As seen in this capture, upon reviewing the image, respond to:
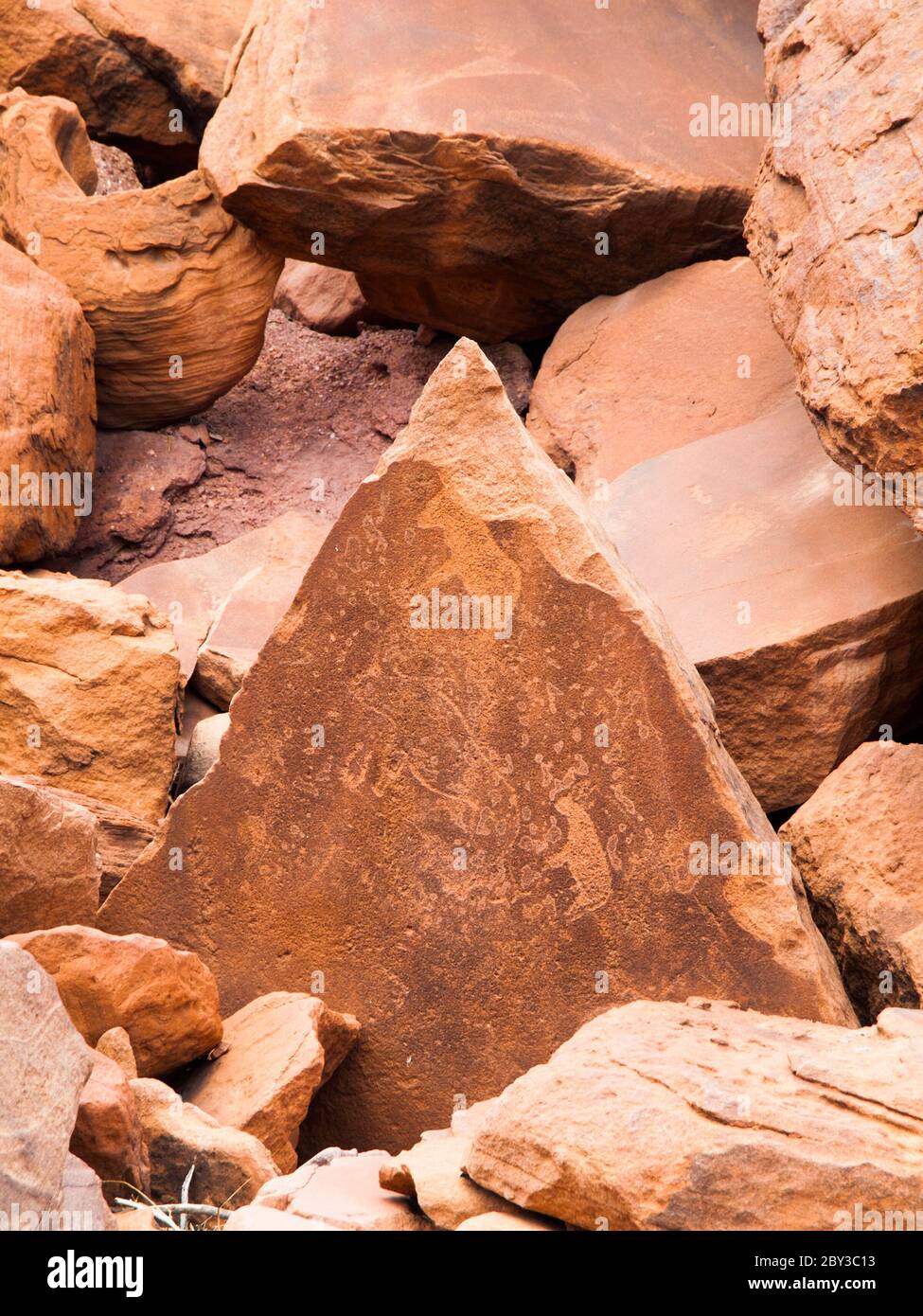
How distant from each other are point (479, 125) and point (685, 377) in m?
1.01

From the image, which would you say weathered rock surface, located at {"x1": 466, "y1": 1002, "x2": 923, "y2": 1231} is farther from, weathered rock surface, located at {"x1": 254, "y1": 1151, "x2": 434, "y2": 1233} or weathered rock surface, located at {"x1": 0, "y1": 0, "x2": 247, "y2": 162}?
weathered rock surface, located at {"x1": 0, "y1": 0, "x2": 247, "y2": 162}

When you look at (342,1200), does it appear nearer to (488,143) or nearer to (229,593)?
(229,593)

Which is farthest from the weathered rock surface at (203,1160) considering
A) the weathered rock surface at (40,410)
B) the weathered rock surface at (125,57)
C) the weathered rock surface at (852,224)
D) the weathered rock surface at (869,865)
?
the weathered rock surface at (125,57)

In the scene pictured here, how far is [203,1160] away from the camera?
107 inches

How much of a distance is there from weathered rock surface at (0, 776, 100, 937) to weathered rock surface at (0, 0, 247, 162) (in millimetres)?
3936

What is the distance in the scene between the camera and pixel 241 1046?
320cm

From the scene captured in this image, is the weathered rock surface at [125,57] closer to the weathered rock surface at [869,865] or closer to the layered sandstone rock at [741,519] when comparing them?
the layered sandstone rock at [741,519]

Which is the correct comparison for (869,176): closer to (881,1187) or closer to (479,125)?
(479,125)

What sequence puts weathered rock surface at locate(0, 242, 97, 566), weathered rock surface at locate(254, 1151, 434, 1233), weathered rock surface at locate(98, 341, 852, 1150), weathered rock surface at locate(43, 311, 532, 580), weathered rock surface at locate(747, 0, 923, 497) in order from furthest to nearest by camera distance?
weathered rock surface at locate(43, 311, 532, 580), weathered rock surface at locate(0, 242, 97, 566), weathered rock surface at locate(747, 0, 923, 497), weathered rock surface at locate(98, 341, 852, 1150), weathered rock surface at locate(254, 1151, 434, 1233)

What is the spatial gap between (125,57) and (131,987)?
4499 millimetres

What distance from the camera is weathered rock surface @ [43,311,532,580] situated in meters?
5.77

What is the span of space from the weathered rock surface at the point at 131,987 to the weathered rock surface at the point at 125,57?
13.8ft

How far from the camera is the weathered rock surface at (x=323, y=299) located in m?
6.76

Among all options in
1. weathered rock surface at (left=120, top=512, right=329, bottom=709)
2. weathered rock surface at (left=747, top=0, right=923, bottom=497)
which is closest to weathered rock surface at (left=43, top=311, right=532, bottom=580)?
weathered rock surface at (left=120, top=512, right=329, bottom=709)
